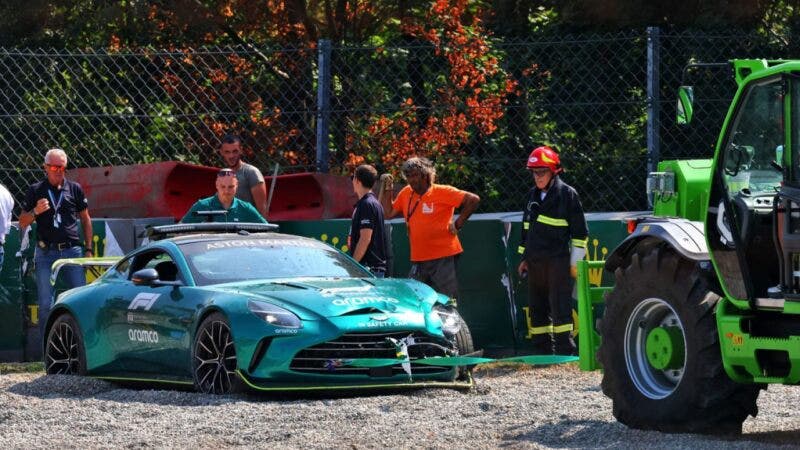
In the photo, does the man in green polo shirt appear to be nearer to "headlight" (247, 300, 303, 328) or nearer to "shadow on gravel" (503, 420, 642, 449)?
"headlight" (247, 300, 303, 328)

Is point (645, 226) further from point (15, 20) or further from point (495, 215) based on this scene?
point (15, 20)

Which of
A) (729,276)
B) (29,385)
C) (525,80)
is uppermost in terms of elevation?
(525,80)


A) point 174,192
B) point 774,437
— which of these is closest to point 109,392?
point 174,192

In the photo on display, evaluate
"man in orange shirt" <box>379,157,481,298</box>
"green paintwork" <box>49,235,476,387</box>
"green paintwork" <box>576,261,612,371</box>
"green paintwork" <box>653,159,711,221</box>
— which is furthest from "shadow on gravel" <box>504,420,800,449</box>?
"man in orange shirt" <box>379,157,481,298</box>

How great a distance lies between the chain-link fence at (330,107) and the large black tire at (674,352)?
487 centimetres

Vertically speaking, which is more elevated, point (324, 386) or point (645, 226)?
point (645, 226)

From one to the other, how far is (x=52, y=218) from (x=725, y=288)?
27.5 ft

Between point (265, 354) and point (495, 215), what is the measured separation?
4803 millimetres

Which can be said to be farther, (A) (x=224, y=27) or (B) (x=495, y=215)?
(A) (x=224, y=27)

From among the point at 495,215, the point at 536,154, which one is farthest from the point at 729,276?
the point at 495,215

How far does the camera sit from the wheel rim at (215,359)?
11.6 meters

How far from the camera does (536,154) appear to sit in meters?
14.2

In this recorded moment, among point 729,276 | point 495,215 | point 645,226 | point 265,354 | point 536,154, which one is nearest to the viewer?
point 729,276

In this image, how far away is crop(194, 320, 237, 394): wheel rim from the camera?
38.0 feet
